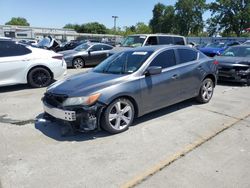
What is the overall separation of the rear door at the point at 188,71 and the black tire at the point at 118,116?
160cm

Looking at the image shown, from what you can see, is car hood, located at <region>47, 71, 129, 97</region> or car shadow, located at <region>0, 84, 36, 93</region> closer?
car hood, located at <region>47, 71, 129, 97</region>

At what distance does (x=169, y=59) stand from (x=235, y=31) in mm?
61211

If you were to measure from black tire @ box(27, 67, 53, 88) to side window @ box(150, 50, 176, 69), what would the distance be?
456 cm

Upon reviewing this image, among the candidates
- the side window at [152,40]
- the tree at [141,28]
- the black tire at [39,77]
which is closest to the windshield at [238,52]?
the side window at [152,40]

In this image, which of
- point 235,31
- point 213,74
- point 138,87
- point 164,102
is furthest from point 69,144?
point 235,31

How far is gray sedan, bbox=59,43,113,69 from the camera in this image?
14.1m

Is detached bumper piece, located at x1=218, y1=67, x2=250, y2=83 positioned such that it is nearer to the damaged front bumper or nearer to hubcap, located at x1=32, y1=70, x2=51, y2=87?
hubcap, located at x1=32, y1=70, x2=51, y2=87

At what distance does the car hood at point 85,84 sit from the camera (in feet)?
15.2

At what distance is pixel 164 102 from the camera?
5.67 metres

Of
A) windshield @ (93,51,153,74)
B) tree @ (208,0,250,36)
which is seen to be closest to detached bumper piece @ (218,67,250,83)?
windshield @ (93,51,153,74)

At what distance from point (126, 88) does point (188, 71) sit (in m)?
2.01

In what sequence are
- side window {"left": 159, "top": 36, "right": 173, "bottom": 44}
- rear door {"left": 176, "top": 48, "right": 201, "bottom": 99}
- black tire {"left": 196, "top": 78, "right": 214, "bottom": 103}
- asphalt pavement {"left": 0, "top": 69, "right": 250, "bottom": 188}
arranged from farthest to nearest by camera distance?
1. side window {"left": 159, "top": 36, "right": 173, "bottom": 44}
2. black tire {"left": 196, "top": 78, "right": 214, "bottom": 103}
3. rear door {"left": 176, "top": 48, "right": 201, "bottom": 99}
4. asphalt pavement {"left": 0, "top": 69, "right": 250, "bottom": 188}

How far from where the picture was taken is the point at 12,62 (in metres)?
8.13

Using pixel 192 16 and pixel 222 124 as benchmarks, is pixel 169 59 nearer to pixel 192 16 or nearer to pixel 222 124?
pixel 222 124
